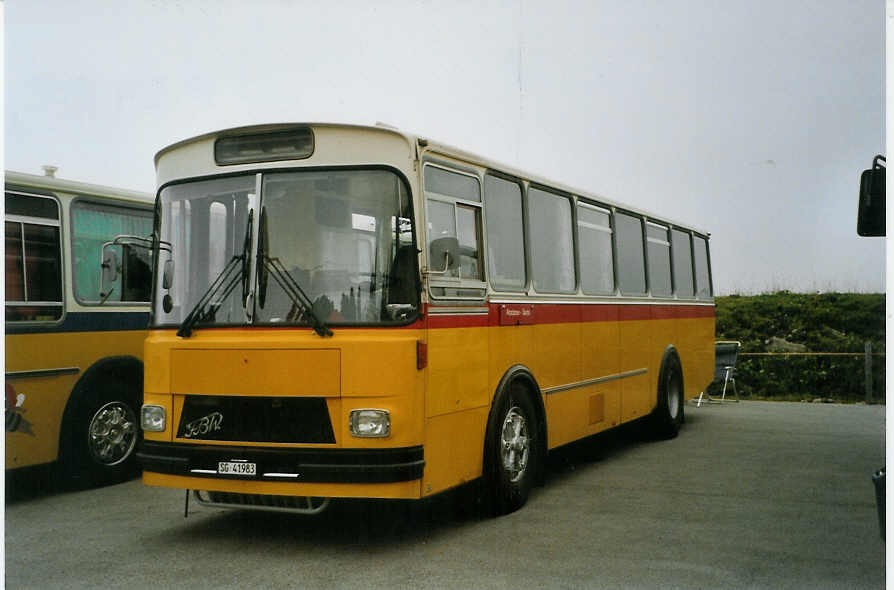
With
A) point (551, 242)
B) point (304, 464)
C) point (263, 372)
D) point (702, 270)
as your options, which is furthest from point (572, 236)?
point (702, 270)

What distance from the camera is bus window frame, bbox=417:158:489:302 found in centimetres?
686

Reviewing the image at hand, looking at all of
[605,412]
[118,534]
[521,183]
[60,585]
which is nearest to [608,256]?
[605,412]

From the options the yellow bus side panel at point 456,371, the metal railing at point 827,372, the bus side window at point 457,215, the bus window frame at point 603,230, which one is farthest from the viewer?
the metal railing at point 827,372

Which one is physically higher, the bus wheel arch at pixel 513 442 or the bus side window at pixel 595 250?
the bus side window at pixel 595 250

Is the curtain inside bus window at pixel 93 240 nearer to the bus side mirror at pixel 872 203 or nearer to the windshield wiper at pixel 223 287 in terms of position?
the windshield wiper at pixel 223 287

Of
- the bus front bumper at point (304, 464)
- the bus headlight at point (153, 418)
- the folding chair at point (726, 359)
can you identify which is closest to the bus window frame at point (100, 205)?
the bus headlight at point (153, 418)

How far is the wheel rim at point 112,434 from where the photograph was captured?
9133 mm

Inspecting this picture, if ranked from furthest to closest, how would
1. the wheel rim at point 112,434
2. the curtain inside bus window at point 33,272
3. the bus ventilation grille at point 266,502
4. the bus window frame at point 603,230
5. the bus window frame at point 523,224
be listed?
the bus window frame at point 603,230
the wheel rim at point 112,434
the curtain inside bus window at point 33,272
the bus window frame at point 523,224
the bus ventilation grille at point 266,502

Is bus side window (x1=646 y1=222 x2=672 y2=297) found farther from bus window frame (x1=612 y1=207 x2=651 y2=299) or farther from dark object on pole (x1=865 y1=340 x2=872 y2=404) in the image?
dark object on pole (x1=865 y1=340 x2=872 y2=404)

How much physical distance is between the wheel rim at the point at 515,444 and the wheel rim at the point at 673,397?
4.86 meters

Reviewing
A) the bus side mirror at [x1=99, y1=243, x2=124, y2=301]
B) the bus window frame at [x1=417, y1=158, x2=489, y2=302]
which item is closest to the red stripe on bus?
the bus window frame at [x1=417, y1=158, x2=489, y2=302]

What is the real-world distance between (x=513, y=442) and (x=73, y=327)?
157 inches

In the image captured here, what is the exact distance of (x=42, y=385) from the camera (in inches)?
338

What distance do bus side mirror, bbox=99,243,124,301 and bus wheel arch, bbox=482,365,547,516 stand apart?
335 centimetres
